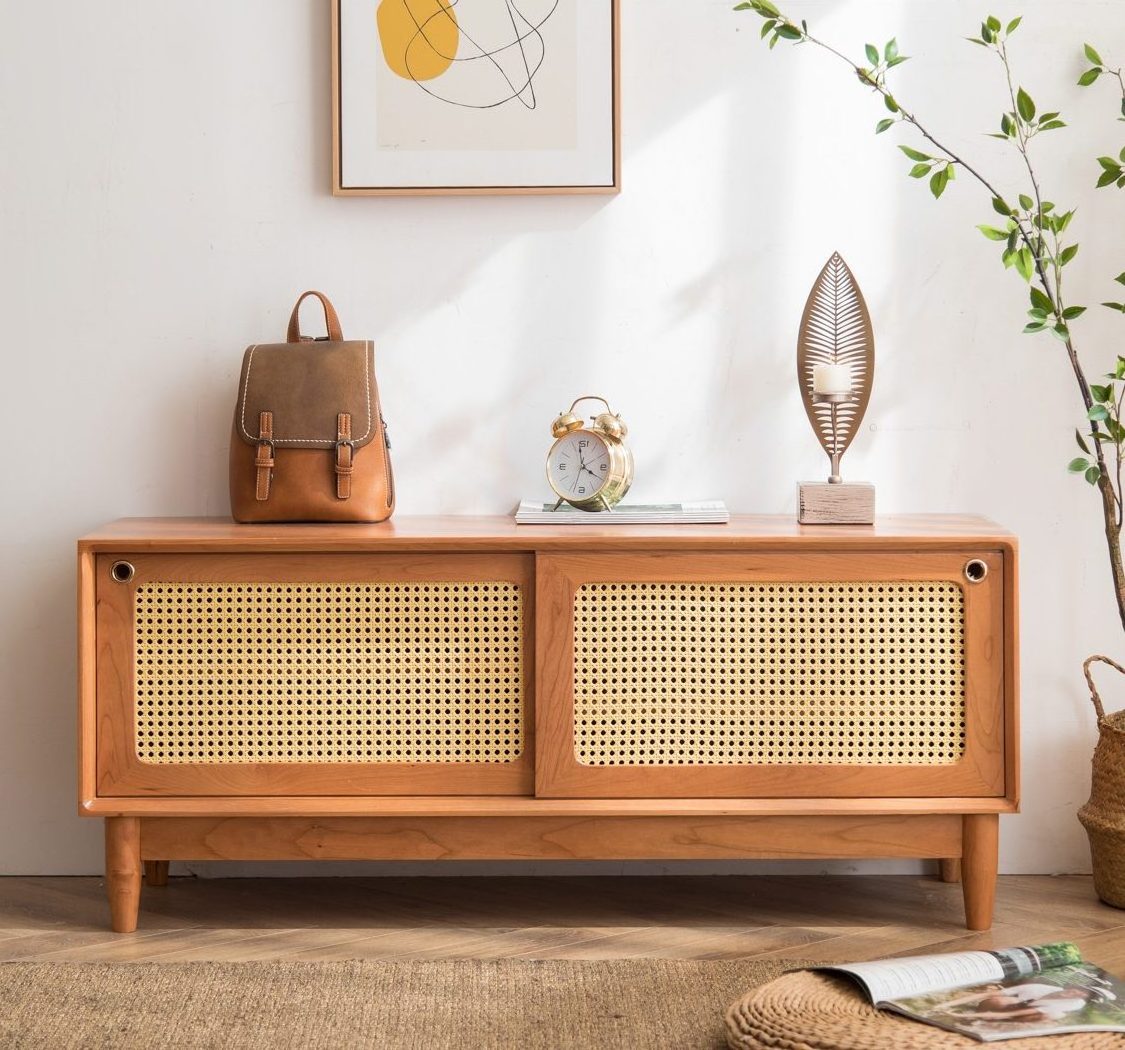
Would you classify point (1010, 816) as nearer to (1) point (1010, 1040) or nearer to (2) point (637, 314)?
(1) point (1010, 1040)

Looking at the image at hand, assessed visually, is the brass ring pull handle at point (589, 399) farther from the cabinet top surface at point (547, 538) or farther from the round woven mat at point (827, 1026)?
the round woven mat at point (827, 1026)

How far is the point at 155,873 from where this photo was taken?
7.99ft

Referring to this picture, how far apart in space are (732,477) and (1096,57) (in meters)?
1.00

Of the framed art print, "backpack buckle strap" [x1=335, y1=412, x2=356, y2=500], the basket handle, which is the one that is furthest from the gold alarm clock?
the basket handle

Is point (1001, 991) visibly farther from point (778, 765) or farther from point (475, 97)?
point (475, 97)

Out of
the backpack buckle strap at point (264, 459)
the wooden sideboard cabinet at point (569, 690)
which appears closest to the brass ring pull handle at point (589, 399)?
the wooden sideboard cabinet at point (569, 690)

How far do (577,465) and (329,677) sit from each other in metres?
0.58

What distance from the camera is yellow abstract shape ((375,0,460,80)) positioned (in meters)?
2.42

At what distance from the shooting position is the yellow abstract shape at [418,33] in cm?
242

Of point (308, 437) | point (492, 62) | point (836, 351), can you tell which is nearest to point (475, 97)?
point (492, 62)

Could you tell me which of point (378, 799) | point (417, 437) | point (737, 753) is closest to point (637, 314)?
point (417, 437)

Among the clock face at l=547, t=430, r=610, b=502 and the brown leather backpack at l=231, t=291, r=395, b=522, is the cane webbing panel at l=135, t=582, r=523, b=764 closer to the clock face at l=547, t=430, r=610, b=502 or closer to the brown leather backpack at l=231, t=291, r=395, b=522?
the brown leather backpack at l=231, t=291, r=395, b=522

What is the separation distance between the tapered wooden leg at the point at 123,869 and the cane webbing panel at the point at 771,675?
2.48 ft

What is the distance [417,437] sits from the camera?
8.20 feet
